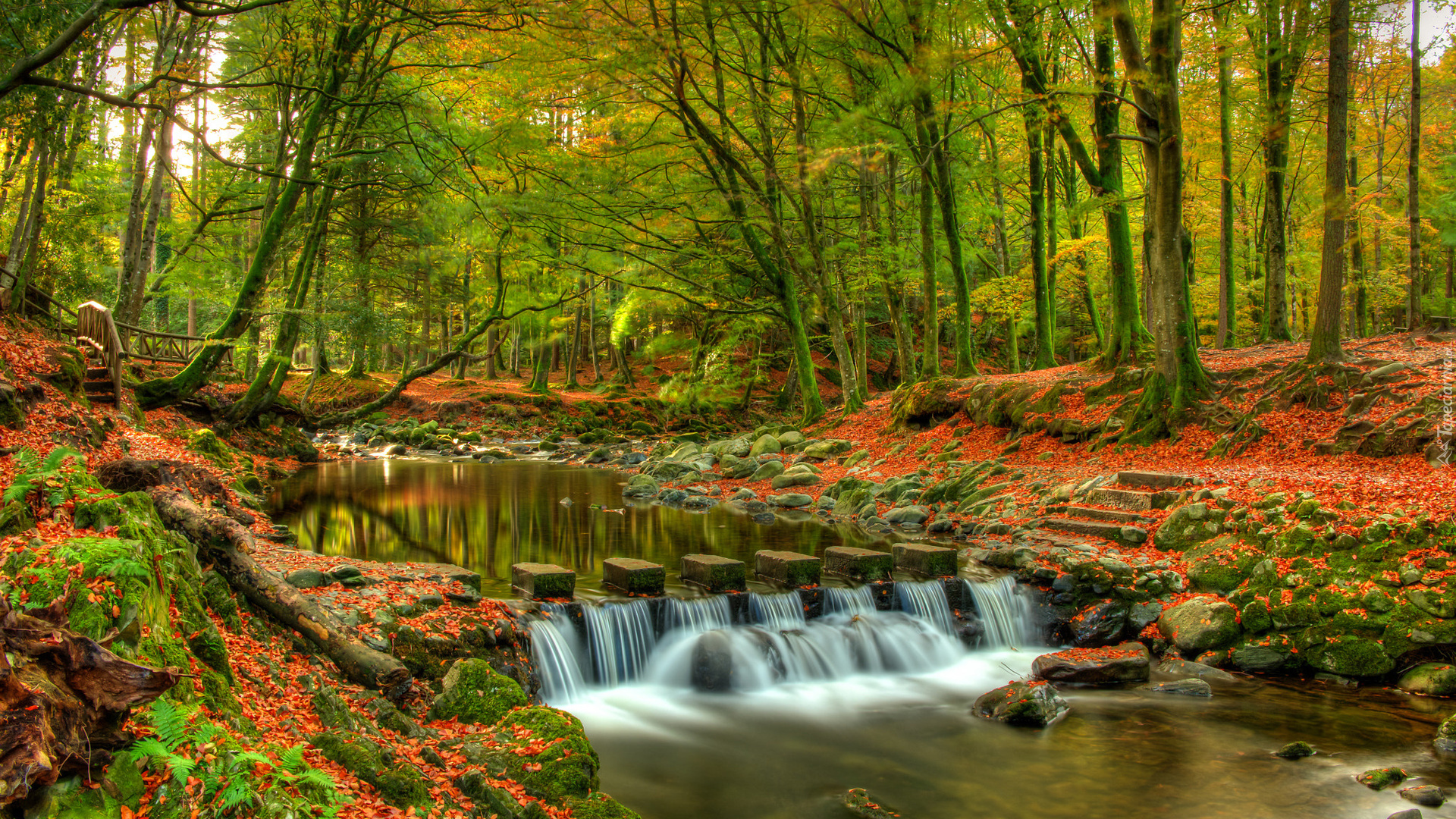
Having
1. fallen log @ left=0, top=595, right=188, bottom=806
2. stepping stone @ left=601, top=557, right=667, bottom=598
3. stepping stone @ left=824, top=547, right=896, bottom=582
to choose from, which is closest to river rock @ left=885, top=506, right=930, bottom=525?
stepping stone @ left=824, top=547, right=896, bottom=582

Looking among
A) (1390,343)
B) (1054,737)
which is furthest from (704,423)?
(1054,737)

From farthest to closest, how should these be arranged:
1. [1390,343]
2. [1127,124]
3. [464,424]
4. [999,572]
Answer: [464,424] → [1127,124] → [1390,343] → [999,572]

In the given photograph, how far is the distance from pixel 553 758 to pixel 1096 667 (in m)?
5.16

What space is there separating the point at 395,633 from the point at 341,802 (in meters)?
2.49

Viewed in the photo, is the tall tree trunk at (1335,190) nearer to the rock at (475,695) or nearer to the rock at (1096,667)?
the rock at (1096,667)

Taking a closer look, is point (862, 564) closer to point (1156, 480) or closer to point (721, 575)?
point (721, 575)

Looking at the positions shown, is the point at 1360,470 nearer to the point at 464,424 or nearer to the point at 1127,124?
the point at 1127,124

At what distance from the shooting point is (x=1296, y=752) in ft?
18.2

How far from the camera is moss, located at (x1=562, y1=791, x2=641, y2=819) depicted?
3914 mm

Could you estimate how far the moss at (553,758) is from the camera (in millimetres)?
4035

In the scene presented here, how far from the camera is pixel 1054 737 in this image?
6.04 m

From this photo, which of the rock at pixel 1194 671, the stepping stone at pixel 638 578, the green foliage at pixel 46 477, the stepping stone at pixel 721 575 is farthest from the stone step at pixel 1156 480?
the green foliage at pixel 46 477

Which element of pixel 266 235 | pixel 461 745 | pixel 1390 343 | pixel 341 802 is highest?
pixel 266 235

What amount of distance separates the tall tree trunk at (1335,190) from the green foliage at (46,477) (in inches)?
537
